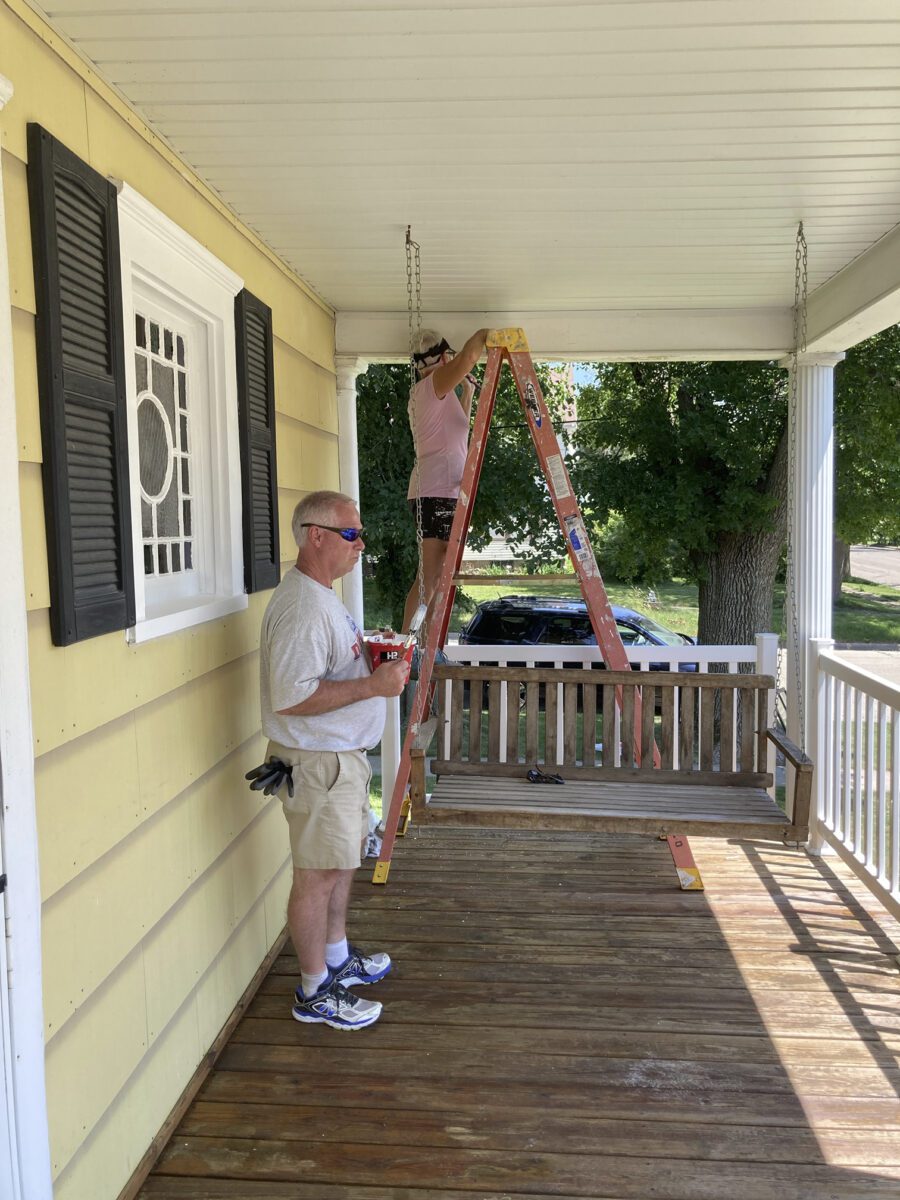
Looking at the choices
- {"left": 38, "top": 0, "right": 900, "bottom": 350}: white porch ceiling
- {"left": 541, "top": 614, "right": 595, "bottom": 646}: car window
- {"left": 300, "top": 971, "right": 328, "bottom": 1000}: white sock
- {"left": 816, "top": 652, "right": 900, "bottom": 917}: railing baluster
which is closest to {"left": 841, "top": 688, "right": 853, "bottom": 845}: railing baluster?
{"left": 816, "top": 652, "right": 900, "bottom": 917}: railing baluster

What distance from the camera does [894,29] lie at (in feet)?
6.16

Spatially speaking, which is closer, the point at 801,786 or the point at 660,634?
the point at 801,786

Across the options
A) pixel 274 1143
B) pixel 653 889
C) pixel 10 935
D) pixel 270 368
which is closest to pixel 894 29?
pixel 270 368

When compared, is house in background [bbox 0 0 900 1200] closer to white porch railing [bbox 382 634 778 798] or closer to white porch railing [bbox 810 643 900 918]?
white porch railing [bbox 382 634 778 798]

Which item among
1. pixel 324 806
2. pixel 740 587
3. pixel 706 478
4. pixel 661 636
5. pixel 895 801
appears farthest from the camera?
pixel 661 636

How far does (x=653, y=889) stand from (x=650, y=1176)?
5.82ft

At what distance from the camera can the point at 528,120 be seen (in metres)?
2.28

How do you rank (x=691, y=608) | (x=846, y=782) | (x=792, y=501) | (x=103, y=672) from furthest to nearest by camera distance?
(x=691, y=608)
(x=792, y=501)
(x=846, y=782)
(x=103, y=672)

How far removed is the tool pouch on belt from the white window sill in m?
0.46

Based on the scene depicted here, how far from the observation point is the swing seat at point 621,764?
307 cm

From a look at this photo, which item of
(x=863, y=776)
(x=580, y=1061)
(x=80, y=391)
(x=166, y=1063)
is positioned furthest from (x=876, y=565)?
(x=80, y=391)

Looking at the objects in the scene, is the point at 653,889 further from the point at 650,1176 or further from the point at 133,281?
the point at 133,281

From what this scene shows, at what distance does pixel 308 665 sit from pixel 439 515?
168 centimetres

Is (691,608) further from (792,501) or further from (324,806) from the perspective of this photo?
(324,806)
